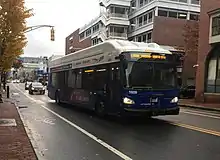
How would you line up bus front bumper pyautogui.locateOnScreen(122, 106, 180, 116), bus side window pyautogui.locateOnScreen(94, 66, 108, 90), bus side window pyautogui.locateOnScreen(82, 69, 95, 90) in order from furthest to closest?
bus side window pyautogui.locateOnScreen(82, 69, 95, 90) < bus side window pyautogui.locateOnScreen(94, 66, 108, 90) < bus front bumper pyautogui.locateOnScreen(122, 106, 180, 116)

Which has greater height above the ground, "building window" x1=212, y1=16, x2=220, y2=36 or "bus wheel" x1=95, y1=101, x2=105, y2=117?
"building window" x1=212, y1=16, x2=220, y2=36

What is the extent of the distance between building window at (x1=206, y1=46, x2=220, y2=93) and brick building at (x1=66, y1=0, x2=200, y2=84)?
18.5 m

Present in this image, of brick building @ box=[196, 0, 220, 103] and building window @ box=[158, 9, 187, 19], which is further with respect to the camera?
building window @ box=[158, 9, 187, 19]

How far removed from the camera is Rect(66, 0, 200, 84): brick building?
197ft

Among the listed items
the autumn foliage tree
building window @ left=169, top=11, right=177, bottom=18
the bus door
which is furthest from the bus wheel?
building window @ left=169, top=11, right=177, bottom=18

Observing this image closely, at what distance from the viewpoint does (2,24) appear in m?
23.8

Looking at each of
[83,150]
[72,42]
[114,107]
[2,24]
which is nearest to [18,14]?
[2,24]

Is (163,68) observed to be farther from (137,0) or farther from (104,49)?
(137,0)

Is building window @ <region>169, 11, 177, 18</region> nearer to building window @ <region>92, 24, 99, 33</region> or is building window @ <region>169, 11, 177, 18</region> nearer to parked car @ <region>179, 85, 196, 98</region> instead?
parked car @ <region>179, 85, 196, 98</region>

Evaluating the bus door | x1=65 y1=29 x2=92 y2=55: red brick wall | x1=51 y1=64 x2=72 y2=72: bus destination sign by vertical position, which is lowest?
the bus door

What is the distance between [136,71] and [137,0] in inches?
2233

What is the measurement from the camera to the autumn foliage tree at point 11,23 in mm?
23672

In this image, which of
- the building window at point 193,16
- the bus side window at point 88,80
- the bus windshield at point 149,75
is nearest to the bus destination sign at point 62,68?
the bus side window at point 88,80

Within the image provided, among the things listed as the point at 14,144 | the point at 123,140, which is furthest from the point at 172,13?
the point at 14,144
